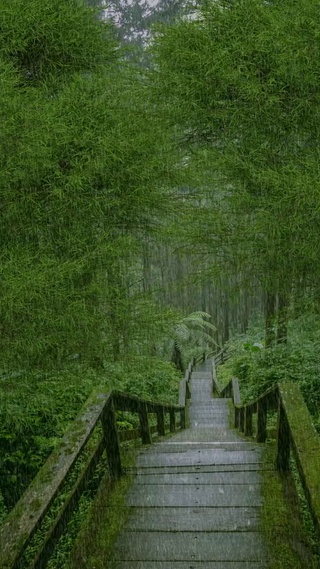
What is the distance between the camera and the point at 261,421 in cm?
568

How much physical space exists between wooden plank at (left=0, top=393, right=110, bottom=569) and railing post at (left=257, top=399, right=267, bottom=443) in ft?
7.92

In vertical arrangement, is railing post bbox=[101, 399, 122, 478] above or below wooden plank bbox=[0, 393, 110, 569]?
below

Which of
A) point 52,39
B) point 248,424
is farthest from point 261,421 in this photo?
point 52,39

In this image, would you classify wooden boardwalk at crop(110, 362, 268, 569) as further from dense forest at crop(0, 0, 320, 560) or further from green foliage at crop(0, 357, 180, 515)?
dense forest at crop(0, 0, 320, 560)

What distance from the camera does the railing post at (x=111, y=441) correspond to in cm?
420

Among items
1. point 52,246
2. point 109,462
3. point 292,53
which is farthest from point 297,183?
point 109,462

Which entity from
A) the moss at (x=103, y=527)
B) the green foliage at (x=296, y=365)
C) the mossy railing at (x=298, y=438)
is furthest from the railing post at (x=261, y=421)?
the green foliage at (x=296, y=365)

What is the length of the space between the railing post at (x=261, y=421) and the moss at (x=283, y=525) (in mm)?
1030

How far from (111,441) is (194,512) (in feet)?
3.25

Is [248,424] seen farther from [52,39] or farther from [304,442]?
[52,39]

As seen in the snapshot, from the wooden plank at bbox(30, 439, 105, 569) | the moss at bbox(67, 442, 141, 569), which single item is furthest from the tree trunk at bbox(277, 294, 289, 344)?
the wooden plank at bbox(30, 439, 105, 569)

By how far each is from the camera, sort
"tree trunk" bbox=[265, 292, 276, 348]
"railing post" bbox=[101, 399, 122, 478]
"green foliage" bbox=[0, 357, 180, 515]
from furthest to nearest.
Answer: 1. "tree trunk" bbox=[265, 292, 276, 348]
2. "green foliage" bbox=[0, 357, 180, 515]
3. "railing post" bbox=[101, 399, 122, 478]

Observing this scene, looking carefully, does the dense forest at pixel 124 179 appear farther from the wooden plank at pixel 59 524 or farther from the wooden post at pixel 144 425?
the wooden plank at pixel 59 524

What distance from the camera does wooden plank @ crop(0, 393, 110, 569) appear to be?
87.5 inches
